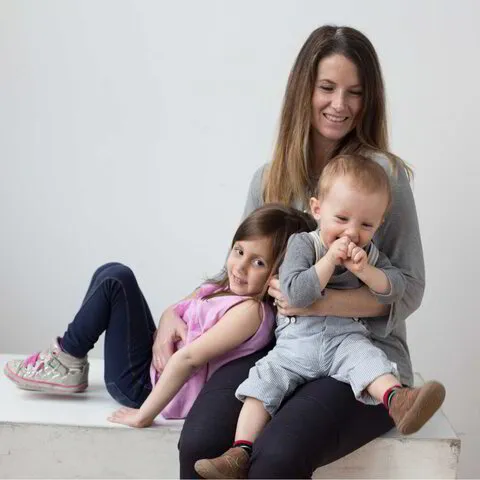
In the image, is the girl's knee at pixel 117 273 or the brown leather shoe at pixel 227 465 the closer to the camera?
the brown leather shoe at pixel 227 465

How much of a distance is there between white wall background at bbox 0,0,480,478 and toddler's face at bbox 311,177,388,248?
1.35m

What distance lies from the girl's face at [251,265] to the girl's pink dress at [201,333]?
0.03 metres

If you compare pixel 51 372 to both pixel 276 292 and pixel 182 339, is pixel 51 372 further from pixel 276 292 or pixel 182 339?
pixel 276 292

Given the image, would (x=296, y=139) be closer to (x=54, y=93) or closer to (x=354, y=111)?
(x=354, y=111)

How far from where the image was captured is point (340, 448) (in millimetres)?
2057

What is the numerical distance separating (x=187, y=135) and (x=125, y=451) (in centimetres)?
153

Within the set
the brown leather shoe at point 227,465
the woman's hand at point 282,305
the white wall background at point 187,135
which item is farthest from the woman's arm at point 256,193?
the white wall background at point 187,135

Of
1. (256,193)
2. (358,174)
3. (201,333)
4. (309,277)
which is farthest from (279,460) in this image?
(256,193)

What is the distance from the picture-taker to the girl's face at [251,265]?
2299 mm

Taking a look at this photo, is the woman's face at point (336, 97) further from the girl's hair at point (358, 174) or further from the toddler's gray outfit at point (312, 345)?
the toddler's gray outfit at point (312, 345)

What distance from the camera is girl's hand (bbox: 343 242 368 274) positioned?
2062 mm

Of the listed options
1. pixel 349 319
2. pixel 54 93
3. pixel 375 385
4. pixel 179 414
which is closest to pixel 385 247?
pixel 349 319

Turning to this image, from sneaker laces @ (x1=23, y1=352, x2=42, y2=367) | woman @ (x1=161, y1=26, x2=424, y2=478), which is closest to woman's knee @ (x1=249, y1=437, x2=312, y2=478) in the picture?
woman @ (x1=161, y1=26, x2=424, y2=478)

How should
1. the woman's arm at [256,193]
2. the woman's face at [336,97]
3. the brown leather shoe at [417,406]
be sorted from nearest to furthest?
the brown leather shoe at [417,406], the woman's face at [336,97], the woman's arm at [256,193]
